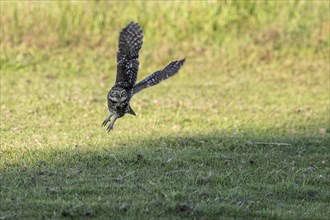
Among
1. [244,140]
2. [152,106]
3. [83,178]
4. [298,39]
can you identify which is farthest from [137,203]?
[298,39]

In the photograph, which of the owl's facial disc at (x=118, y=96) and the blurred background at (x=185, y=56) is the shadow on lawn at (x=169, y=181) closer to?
the owl's facial disc at (x=118, y=96)

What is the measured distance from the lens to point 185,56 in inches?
650

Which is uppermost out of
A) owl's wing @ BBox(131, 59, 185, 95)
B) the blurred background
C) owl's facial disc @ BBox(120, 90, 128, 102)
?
owl's wing @ BBox(131, 59, 185, 95)

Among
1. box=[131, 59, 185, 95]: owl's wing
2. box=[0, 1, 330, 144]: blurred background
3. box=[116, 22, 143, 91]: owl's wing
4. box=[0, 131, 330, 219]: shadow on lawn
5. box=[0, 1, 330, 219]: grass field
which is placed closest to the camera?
box=[0, 131, 330, 219]: shadow on lawn

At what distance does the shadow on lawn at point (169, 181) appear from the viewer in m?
6.78

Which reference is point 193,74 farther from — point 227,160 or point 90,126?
point 227,160

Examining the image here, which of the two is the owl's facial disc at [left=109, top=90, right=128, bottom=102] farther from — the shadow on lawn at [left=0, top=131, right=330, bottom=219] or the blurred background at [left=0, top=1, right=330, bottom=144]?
the blurred background at [left=0, top=1, right=330, bottom=144]

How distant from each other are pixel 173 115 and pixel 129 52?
167 inches

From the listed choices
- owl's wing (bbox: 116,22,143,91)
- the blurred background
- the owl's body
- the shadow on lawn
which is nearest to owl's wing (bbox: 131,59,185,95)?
the owl's body

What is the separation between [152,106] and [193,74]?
3193 millimetres

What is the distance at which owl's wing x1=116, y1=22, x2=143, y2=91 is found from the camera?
316 inches

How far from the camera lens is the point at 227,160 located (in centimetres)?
904

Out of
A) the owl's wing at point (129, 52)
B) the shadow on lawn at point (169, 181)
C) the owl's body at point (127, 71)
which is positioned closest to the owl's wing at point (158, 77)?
the owl's body at point (127, 71)

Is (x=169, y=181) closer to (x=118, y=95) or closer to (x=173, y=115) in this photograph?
(x=118, y=95)
